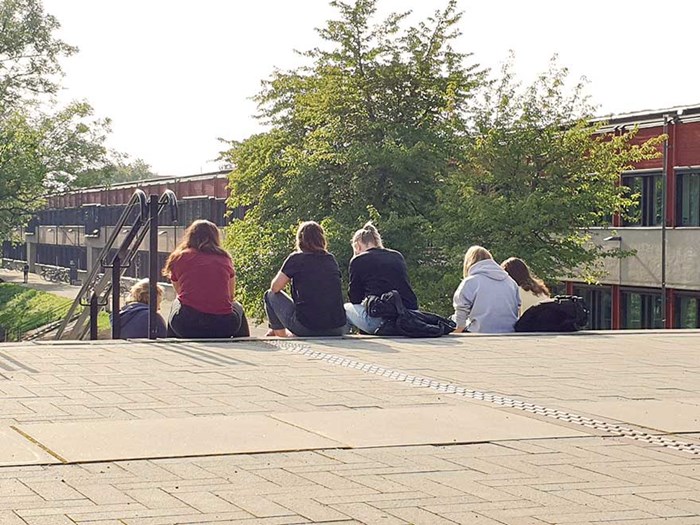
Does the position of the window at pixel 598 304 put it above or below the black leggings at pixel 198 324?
below

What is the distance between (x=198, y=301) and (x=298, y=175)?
2264 centimetres

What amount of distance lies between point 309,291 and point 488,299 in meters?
2.34

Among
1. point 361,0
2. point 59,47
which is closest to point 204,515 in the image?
point 361,0

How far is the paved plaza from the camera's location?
5723 millimetres

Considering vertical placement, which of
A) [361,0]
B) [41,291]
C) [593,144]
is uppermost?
[361,0]

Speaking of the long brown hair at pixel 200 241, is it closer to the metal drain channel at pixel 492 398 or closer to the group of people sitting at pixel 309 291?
the group of people sitting at pixel 309 291

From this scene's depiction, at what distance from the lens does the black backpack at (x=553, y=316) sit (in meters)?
15.1

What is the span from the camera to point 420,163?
112ft

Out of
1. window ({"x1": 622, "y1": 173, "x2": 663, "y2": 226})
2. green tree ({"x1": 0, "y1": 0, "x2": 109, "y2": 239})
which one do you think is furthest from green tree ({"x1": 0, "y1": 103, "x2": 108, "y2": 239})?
window ({"x1": 622, "y1": 173, "x2": 663, "y2": 226})

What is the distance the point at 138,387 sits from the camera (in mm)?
9258

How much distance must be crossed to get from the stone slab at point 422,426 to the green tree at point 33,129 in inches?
1760

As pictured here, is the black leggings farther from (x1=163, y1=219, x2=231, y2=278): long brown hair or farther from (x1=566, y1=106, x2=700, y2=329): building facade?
(x1=566, y1=106, x2=700, y2=329): building facade

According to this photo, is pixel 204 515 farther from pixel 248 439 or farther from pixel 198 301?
pixel 198 301

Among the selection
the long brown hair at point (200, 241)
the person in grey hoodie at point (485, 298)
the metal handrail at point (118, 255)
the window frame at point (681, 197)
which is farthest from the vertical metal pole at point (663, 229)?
the long brown hair at point (200, 241)
